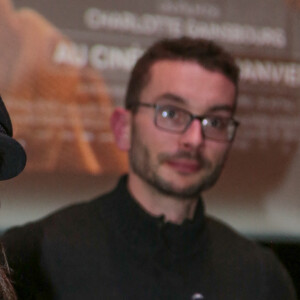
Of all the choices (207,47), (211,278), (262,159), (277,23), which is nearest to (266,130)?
(262,159)

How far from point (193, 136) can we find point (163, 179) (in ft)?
0.41

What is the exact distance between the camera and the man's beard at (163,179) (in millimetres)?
1374

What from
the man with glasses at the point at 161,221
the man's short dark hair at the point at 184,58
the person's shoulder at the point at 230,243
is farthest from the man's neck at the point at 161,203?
the man's short dark hair at the point at 184,58

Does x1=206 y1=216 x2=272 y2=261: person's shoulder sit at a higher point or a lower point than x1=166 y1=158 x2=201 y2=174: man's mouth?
lower

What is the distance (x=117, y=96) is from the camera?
67.5 inches

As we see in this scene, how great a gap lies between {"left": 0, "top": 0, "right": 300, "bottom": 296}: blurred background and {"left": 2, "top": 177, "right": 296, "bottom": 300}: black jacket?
241 mm

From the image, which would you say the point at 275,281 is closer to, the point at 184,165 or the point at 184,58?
the point at 184,165

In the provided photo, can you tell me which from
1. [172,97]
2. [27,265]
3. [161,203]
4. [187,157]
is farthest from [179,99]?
[27,265]

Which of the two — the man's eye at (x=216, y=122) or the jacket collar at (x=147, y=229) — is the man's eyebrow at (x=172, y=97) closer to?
the man's eye at (x=216, y=122)

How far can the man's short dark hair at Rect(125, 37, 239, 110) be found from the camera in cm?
141

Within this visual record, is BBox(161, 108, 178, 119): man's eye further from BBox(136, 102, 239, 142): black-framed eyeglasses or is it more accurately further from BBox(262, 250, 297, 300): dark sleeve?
BBox(262, 250, 297, 300): dark sleeve

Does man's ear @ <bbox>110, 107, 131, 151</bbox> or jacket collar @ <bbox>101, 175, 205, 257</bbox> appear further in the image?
man's ear @ <bbox>110, 107, 131, 151</bbox>

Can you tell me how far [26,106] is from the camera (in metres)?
1.63

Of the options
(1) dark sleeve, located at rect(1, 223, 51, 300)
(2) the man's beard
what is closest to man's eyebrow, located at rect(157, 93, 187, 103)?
(2) the man's beard
